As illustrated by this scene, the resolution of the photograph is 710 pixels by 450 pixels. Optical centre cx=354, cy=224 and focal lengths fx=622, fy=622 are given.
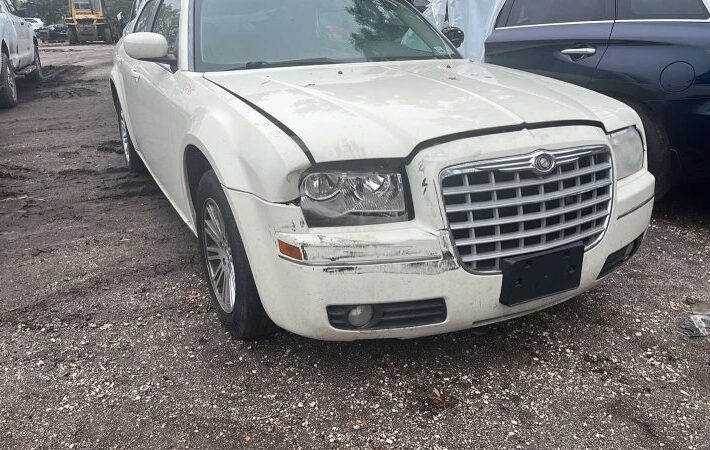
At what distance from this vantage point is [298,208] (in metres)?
2.24

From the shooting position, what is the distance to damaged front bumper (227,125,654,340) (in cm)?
221

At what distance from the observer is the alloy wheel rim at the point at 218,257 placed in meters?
2.79

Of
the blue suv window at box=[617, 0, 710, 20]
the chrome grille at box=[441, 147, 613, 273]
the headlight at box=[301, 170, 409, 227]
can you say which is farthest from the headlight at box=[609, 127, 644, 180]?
the blue suv window at box=[617, 0, 710, 20]

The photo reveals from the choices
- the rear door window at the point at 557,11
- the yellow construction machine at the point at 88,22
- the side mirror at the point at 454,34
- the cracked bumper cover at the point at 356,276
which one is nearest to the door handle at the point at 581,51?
the rear door window at the point at 557,11

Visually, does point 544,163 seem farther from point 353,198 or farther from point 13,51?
point 13,51

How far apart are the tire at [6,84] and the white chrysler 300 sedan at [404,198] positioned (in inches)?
293

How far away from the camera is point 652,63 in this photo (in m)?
4.03

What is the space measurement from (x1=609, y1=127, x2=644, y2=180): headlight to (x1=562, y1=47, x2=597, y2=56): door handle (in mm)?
1696

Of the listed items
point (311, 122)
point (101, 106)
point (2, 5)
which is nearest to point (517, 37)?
point (311, 122)

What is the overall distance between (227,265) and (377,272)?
3.03 feet

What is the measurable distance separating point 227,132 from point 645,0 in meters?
3.24

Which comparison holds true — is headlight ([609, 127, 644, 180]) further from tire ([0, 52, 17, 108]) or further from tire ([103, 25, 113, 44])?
tire ([103, 25, 113, 44])

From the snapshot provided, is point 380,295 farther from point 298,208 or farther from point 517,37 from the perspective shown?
point 517,37

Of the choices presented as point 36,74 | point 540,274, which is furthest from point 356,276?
point 36,74
